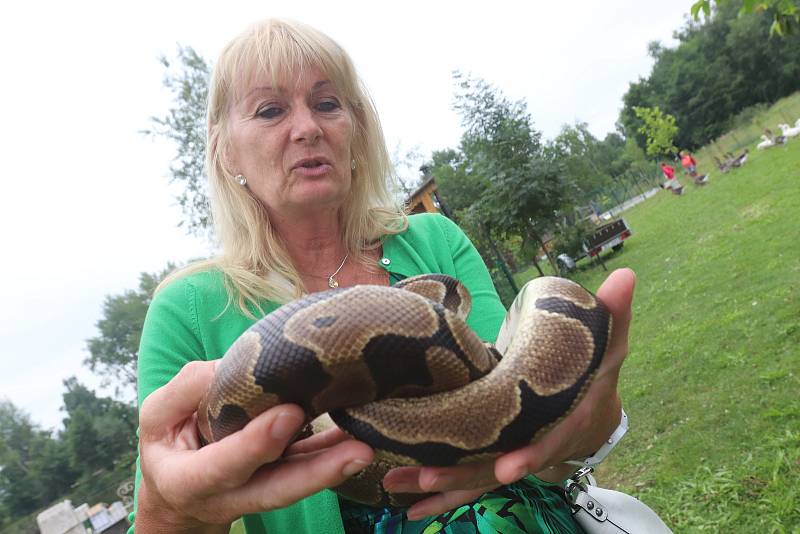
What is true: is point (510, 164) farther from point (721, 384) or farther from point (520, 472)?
point (520, 472)

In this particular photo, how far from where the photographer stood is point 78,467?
122 feet

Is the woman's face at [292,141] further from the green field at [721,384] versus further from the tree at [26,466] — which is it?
the tree at [26,466]

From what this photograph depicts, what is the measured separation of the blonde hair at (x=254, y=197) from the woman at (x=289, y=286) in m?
0.01

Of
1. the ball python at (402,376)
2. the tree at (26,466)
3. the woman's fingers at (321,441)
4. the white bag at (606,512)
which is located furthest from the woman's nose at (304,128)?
the tree at (26,466)

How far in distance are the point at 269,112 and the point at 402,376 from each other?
79.9 inches

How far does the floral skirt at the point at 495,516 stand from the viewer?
215 cm

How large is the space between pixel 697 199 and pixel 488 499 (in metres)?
26.0

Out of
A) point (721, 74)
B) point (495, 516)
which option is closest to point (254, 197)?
point (495, 516)

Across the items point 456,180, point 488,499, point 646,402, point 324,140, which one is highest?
point 456,180

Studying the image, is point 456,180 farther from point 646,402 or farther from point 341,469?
point 341,469

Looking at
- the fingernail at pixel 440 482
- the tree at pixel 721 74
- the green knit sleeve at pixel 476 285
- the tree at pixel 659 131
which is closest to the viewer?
the fingernail at pixel 440 482

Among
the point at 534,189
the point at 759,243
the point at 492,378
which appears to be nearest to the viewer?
the point at 492,378

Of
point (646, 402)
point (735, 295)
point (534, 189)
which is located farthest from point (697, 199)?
point (646, 402)

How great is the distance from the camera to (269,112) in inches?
121
